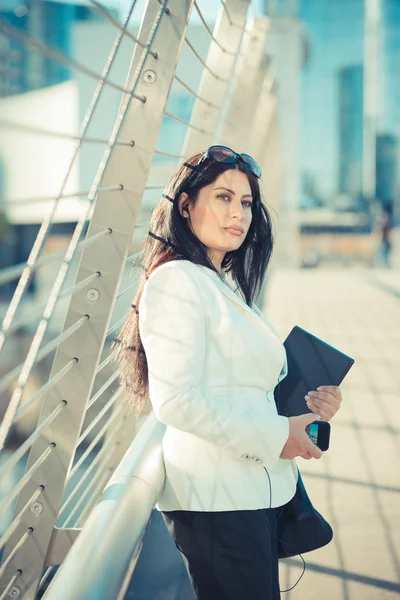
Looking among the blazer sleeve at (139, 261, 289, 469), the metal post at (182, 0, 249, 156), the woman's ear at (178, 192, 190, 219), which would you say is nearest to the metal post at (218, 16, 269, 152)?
the metal post at (182, 0, 249, 156)

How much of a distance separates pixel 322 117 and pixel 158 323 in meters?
87.8

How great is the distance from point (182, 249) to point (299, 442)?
48 cm

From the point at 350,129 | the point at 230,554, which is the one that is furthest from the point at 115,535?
the point at 350,129

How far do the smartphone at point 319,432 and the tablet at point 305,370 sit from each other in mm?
131

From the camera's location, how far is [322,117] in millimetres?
84875

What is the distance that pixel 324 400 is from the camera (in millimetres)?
1588

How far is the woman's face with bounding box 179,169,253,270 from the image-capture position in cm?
154

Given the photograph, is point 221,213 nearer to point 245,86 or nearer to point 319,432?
point 319,432

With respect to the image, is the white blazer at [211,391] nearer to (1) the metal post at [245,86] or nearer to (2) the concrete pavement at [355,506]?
(2) the concrete pavement at [355,506]

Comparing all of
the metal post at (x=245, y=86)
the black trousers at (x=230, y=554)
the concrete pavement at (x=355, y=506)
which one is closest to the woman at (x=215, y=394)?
the black trousers at (x=230, y=554)

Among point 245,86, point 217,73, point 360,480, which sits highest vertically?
point 245,86

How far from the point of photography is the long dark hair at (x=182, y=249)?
60.4 inches

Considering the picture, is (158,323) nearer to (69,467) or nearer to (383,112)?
(69,467)

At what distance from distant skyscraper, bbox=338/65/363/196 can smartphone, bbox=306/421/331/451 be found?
73.3 meters
